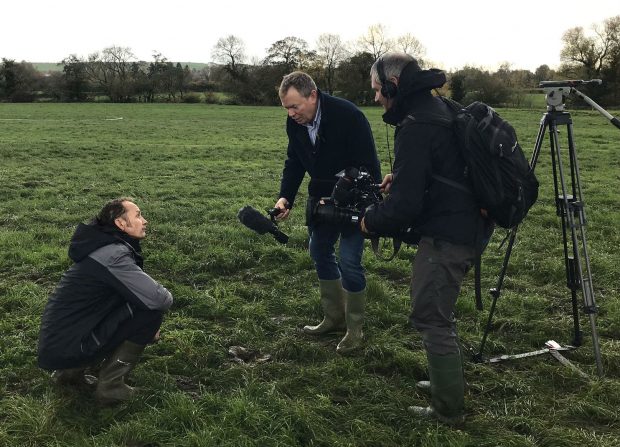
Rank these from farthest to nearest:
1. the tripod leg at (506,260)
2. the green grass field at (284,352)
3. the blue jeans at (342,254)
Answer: the blue jeans at (342,254), the tripod leg at (506,260), the green grass field at (284,352)

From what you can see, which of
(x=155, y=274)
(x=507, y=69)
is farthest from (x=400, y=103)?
(x=507, y=69)

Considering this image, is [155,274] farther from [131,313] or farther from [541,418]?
[541,418]

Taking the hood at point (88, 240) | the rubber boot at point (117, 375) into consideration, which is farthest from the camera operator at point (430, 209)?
the rubber boot at point (117, 375)

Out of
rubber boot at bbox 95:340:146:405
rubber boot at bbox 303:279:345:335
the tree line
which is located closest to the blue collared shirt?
rubber boot at bbox 303:279:345:335

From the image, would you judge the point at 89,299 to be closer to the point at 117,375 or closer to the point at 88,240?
the point at 88,240

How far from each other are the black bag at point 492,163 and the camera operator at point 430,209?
3.6 inches

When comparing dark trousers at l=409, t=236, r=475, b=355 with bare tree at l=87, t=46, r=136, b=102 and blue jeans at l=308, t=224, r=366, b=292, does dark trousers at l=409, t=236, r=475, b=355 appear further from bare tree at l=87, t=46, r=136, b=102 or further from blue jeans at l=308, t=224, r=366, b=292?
bare tree at l=87, t=46, r=136, b=102

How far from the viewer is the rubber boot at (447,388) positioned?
12.0 feet

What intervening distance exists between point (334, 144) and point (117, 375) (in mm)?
2611

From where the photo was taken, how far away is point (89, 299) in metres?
3.92

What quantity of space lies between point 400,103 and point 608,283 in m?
4.64

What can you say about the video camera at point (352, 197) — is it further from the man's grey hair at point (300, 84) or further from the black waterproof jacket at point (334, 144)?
the man's grey hair at point (300, 84)

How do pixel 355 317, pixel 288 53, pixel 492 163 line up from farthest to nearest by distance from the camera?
1. pixel 288 53
2. pixel 355 317
3. pixel 492 163

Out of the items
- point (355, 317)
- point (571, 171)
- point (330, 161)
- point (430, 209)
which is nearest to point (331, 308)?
point (355, 317)
